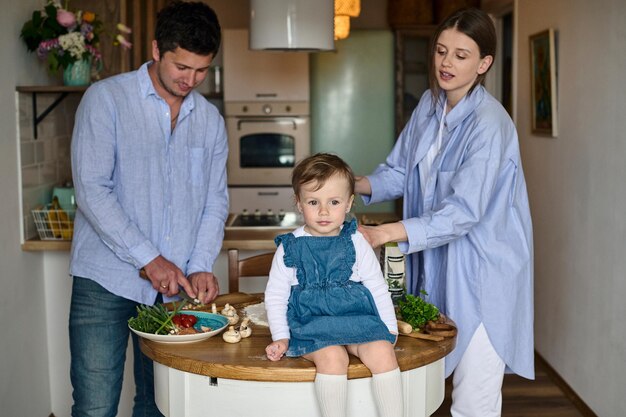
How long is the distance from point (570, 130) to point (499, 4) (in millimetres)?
1879

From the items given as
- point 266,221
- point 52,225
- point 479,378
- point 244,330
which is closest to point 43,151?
point 52,225

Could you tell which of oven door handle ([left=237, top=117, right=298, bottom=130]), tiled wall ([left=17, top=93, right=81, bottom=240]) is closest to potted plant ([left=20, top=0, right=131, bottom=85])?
tiled wall ([left=17, top=93, right=81, bottom=240])

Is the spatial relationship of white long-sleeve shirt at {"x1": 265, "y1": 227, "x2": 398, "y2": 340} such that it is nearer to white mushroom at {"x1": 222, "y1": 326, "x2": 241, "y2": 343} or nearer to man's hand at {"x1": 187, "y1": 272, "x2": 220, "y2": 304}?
white mushroom at {"x1": 222, "y1": 326, "x2": 241, "y2": 343}

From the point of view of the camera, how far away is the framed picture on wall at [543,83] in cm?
437

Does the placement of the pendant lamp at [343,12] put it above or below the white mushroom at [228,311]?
above

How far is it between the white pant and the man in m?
0.77

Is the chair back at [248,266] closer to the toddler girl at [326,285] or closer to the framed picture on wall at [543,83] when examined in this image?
the toddler girl at [326,285]

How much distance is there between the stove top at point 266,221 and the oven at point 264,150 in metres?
1.59

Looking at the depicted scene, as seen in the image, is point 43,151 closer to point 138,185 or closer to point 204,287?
point 138,185

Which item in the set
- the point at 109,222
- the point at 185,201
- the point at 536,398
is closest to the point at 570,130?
the point at 536,398

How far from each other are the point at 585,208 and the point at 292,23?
5.60 feet

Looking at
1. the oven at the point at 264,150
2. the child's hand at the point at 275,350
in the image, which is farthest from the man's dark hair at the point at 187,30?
the oven at the point at 264,150

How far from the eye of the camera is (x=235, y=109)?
5996mm

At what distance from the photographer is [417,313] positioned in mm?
2068
